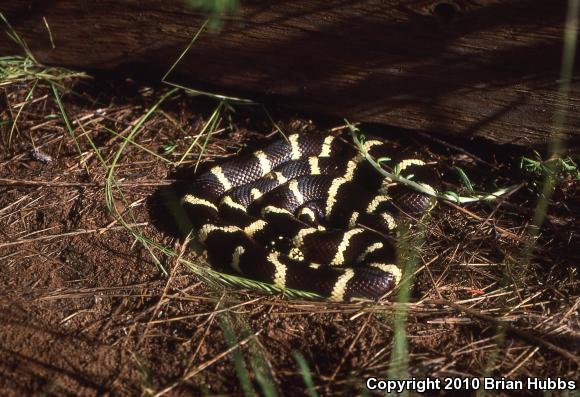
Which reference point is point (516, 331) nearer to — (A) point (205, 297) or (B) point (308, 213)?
(A) point (205, 297)

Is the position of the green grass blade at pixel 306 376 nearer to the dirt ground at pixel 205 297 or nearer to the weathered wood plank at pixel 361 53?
the dirt ground at pixel 205 297

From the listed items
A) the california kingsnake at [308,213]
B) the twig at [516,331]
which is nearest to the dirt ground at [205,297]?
the twig at [516,331]

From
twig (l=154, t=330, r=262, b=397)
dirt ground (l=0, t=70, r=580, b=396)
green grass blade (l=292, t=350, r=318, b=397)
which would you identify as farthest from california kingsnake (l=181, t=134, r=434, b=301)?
green grass blade (l=292, t=350, r=318, b=397)

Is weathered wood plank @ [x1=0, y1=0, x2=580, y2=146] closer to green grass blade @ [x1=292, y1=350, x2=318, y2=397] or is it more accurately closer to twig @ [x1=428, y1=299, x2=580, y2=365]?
twig @ [x1=428, y1=299, x2=580, y2=365]

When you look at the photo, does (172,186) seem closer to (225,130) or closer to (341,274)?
(225,130)

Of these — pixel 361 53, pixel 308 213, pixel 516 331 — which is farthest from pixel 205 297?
pixel 361 53

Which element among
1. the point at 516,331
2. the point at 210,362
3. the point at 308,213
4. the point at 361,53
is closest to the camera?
the point at 210,362
